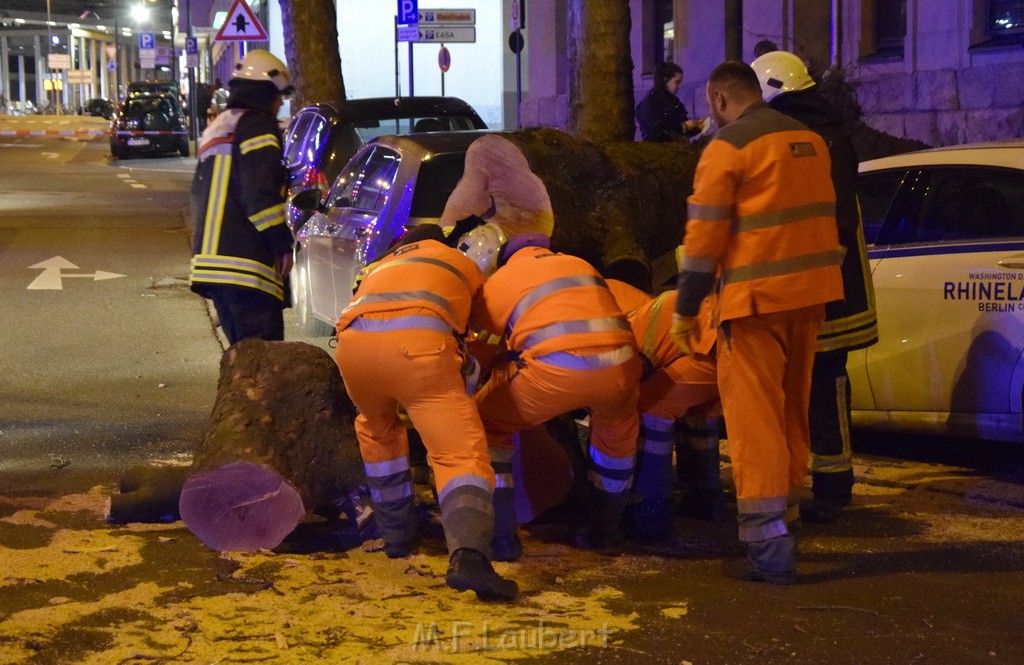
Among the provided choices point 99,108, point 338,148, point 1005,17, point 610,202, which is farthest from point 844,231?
point 99,108

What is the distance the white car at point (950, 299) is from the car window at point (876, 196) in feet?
0.05

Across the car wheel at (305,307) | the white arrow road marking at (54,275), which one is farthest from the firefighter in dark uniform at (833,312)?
the white arrow road marking at (54,275)

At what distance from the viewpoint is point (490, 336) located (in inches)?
203

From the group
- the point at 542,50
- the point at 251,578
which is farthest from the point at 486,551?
the point at 542,50

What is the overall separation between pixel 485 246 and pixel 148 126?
106 feet

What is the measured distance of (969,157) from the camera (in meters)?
6.52

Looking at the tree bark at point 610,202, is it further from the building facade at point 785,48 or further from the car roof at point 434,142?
the building facade at point 785,48

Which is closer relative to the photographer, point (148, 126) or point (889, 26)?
point (889, 26)

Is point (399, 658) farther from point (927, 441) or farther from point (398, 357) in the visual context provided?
point (927, 441)

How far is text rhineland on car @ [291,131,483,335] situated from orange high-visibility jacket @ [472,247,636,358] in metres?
3.20

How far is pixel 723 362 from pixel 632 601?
91 centimetres

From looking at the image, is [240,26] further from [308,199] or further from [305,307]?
[308,199]

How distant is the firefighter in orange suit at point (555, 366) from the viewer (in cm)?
490

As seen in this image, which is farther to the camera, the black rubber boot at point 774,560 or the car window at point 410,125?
the car window at point 410,125
